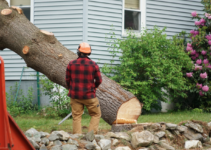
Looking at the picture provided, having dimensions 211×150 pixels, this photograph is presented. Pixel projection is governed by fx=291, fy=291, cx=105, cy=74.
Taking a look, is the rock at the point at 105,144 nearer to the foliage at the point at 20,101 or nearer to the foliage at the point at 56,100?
the foliage at the point at 56,100

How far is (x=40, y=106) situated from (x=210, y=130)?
5983 millimetres

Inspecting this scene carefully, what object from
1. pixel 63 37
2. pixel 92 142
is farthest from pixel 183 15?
pixel 92 142

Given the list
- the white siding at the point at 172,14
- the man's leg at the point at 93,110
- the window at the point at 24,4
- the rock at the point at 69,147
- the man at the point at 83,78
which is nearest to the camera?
the rock at the point at 69,147

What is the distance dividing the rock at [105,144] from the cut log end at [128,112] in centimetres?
111

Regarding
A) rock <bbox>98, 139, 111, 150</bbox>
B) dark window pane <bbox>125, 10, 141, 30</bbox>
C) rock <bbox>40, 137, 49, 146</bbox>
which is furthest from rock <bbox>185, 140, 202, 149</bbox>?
dark window pane <bbox>125, 10, 141, 30</bbox>

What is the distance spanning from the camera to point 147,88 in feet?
30.7

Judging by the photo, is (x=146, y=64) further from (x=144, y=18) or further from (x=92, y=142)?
(x=92, y=142)

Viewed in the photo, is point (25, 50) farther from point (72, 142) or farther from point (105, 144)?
point (105, 144)

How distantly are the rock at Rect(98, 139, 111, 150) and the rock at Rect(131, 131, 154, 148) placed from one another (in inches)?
16.8

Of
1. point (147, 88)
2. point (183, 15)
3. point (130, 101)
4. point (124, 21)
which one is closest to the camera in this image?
point (130, 101)

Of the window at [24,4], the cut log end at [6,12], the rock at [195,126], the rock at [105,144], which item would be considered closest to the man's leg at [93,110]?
the rock at [105,144]

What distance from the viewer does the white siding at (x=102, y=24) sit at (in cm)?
989

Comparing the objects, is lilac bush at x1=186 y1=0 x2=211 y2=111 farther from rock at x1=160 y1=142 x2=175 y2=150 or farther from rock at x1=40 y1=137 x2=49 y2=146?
rock at x1=40 y1=137 x2=49 y2=146

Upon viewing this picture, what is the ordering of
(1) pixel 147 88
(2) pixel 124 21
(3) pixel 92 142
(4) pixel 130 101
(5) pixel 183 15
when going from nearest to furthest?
(3) pixel 92 142, (4) pixel 130 101, (1) pixel 147 88, (2) pixel 124 21, (5) pixel 183 15
